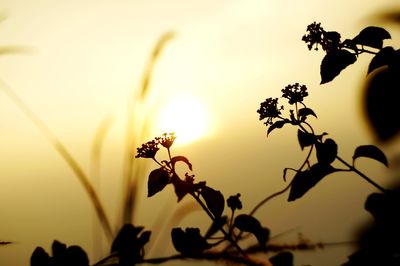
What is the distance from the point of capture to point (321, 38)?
1898mm

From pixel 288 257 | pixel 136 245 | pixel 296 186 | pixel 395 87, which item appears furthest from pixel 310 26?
pixel 136 245

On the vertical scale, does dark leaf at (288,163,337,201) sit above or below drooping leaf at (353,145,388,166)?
below

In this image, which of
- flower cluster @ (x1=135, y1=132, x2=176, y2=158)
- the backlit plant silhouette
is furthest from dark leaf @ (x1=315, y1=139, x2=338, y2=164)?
flower cluster @ (x1=135, y1=132, x2=176, y2=158)

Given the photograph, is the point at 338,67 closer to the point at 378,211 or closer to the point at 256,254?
the point at 378,211

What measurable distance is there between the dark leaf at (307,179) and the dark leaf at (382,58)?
19.2 inches

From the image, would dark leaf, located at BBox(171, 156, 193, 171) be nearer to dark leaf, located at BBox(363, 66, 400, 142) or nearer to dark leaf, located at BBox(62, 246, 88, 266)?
dark leaf, located at BBox(62, 246, 88, 266)

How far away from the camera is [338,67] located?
1794mm

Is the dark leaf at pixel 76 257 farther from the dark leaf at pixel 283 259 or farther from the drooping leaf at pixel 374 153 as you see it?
the drooping leaf at pixel 374 153

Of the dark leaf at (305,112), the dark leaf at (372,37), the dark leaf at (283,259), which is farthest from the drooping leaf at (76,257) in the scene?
the dark leaf at (372,37)

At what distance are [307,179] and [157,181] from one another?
78 centimetres

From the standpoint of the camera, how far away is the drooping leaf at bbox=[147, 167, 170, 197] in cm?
213

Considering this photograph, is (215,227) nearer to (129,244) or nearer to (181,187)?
(181,187)

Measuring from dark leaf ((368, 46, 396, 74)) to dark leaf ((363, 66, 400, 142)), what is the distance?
0.12ft

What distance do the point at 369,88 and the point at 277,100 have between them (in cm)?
49
